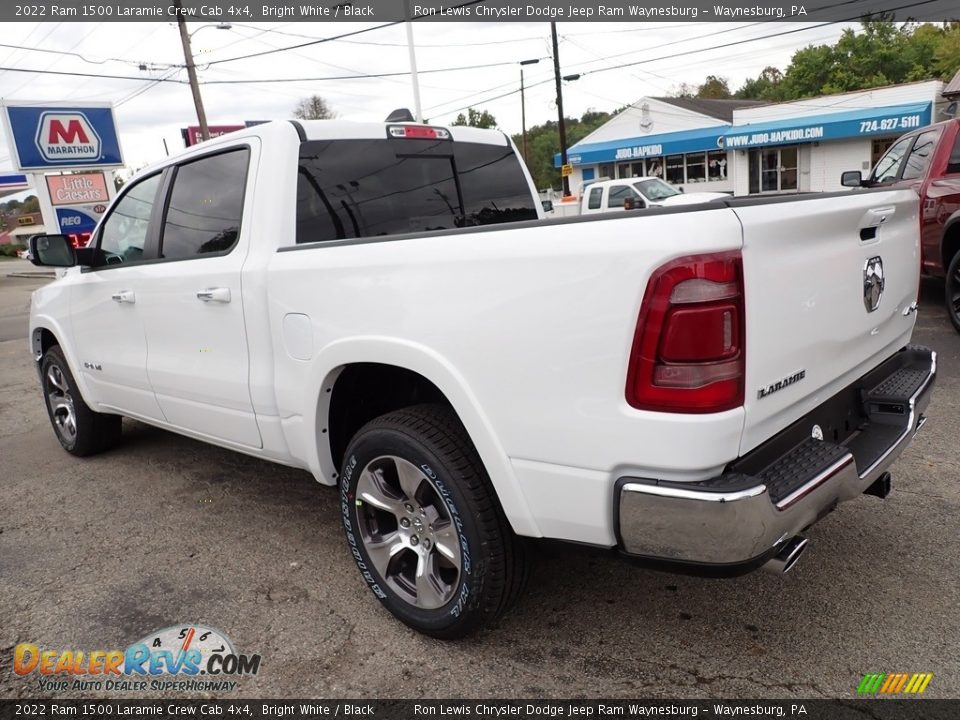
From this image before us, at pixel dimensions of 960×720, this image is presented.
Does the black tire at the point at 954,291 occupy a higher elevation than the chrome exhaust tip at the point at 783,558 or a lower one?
lower

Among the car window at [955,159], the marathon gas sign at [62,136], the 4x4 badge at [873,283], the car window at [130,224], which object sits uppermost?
the marathon gas sign at [62,136]

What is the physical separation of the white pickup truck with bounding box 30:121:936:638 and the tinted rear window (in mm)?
12

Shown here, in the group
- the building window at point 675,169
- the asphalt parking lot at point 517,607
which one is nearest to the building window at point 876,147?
the building window at point 675,169

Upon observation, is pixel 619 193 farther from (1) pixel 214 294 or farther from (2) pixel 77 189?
(1) pixel 214 294

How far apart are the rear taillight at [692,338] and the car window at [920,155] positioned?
6.63 meters

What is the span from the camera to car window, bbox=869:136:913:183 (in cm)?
787

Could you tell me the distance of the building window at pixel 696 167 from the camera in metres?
36.7

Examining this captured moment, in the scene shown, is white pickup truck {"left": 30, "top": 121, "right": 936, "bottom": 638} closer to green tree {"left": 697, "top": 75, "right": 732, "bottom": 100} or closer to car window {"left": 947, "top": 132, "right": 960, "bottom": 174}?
car window {"left": 947, "top": 132, "right": 960, "bottom": 174}

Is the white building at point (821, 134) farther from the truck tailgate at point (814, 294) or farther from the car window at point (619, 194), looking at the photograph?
the truck tailgate at point (814, 294)

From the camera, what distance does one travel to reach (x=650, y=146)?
122ft

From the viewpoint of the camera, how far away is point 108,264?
13.6 ft

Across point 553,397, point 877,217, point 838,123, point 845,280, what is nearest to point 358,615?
point 553,397

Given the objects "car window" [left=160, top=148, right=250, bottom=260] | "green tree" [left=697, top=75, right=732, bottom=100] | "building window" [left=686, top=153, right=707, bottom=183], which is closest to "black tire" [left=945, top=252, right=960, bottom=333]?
"car window" [left=160, top=148, right=250, bottom=260]

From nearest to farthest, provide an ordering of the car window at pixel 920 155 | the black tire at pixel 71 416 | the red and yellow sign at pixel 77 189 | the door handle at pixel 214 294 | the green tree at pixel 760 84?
the door handle at pixel 214 294, the black tire at pixel 71 416, the car window at pixel 920 155, the red and yellow sign at pixel 77 189, the green tree at pixel 760 84
